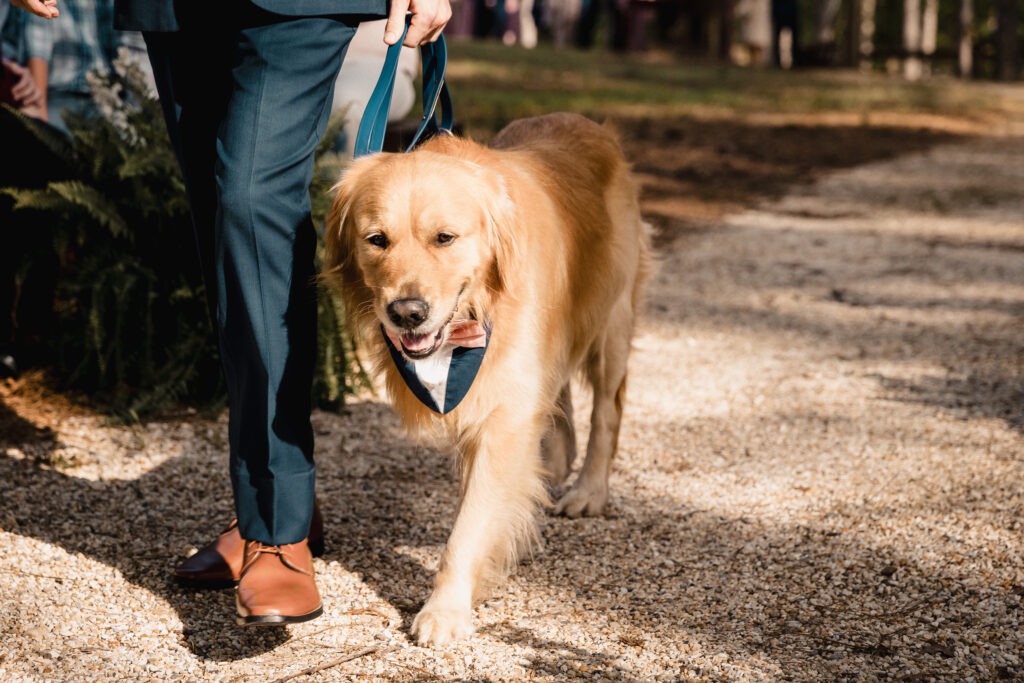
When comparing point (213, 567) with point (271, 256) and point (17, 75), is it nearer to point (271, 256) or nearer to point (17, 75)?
point (271, 256)

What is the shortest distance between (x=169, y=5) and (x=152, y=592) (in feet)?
5.03

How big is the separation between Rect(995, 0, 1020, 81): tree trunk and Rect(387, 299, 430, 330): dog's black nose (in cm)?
2188

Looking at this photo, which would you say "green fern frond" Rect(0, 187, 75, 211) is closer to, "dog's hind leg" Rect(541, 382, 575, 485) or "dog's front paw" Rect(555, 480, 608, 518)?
"dog's hind leg" Rect(541, 382, 575, 485)

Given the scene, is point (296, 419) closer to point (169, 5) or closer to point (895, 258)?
point (169, 5)

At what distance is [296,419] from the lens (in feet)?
8.48

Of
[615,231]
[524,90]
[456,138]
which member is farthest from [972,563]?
[524,90]

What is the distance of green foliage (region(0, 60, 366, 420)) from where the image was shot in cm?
404

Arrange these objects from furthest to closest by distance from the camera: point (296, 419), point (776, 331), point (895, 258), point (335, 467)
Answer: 1. point (895, 258)
2. point (776, 331)
3. point (335, 467)
4. point (296, 419)

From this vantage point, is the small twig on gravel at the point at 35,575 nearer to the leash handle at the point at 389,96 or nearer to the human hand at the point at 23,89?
the leash handle at the point at 389,96

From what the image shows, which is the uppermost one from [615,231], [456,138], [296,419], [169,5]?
[169,5]

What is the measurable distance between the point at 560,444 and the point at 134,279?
180cm

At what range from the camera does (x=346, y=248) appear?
2.72m

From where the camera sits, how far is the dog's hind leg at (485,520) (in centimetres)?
260

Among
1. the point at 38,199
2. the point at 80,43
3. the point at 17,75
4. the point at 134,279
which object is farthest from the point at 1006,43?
the point at 38,199
